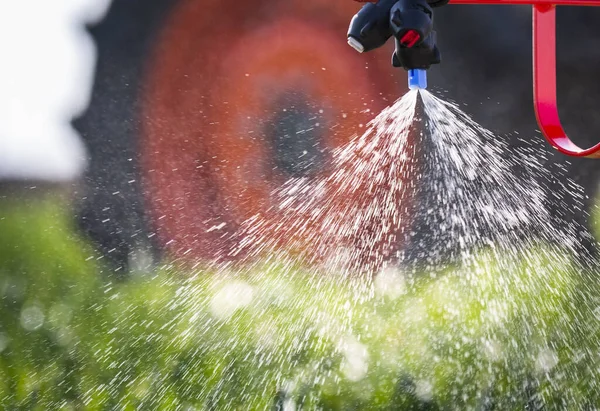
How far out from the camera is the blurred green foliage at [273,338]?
1.94 m

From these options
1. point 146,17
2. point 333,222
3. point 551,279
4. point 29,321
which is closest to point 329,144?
point 333,222

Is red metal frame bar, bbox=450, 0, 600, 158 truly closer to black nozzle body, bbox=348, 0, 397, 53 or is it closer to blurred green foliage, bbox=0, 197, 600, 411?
black nozzle body, bbox=348, 0, 397, 53

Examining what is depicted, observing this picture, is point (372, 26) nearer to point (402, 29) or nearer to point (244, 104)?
point (402, 29)

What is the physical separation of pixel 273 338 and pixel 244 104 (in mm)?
656

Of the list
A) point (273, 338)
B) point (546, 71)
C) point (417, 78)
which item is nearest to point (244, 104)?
point (273, 338)

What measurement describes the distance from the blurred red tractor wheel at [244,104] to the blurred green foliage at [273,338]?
231 mm

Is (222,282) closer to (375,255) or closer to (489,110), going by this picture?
(375,255)

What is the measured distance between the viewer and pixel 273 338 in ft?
6.54

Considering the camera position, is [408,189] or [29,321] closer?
[29,321]

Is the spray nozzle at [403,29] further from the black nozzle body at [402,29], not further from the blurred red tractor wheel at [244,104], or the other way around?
the blurred red tractor wheel at [244,104]

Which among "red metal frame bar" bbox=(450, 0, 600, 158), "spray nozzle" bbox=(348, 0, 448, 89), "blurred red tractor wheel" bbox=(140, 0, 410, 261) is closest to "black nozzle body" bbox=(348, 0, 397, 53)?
"spray nozzle" bbox=(348, 0, 448, 89)

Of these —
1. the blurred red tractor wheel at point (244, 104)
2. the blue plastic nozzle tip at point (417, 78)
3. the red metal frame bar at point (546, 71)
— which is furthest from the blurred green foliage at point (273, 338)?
the blue plastic nozzle tip at point (417, 78)

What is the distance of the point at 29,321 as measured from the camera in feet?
6.57

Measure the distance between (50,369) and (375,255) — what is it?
96cm
